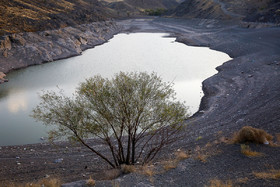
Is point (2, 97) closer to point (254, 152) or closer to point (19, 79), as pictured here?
point (19, 79)

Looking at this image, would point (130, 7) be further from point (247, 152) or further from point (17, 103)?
point (247, 152)

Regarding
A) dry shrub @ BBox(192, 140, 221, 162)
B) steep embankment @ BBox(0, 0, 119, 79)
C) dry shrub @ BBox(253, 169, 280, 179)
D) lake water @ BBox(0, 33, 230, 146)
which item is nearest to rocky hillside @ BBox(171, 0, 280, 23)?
lake water @ BBox(0, 33, 230, 146)

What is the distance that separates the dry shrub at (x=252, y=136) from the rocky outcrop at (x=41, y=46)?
36.5 metres

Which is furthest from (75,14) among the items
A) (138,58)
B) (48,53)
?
(138,58)

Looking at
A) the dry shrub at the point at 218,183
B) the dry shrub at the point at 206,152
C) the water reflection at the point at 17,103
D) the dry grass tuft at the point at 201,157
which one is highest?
the water reflection at the point at 17,103

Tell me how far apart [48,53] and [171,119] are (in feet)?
132

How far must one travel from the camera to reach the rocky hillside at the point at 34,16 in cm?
4994

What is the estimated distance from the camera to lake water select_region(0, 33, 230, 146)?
2216 cm

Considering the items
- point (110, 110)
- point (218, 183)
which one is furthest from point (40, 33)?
point (218, 183)

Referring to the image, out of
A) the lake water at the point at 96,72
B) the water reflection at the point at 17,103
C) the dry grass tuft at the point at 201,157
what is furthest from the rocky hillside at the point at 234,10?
the dry grass tuft at the point at 201,157

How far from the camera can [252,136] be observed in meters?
12.9

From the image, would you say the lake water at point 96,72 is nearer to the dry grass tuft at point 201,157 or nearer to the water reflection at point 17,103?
the water reflection at point 17,103

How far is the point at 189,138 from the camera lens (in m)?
17.2

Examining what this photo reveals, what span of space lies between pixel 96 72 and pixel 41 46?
15.9 meters
